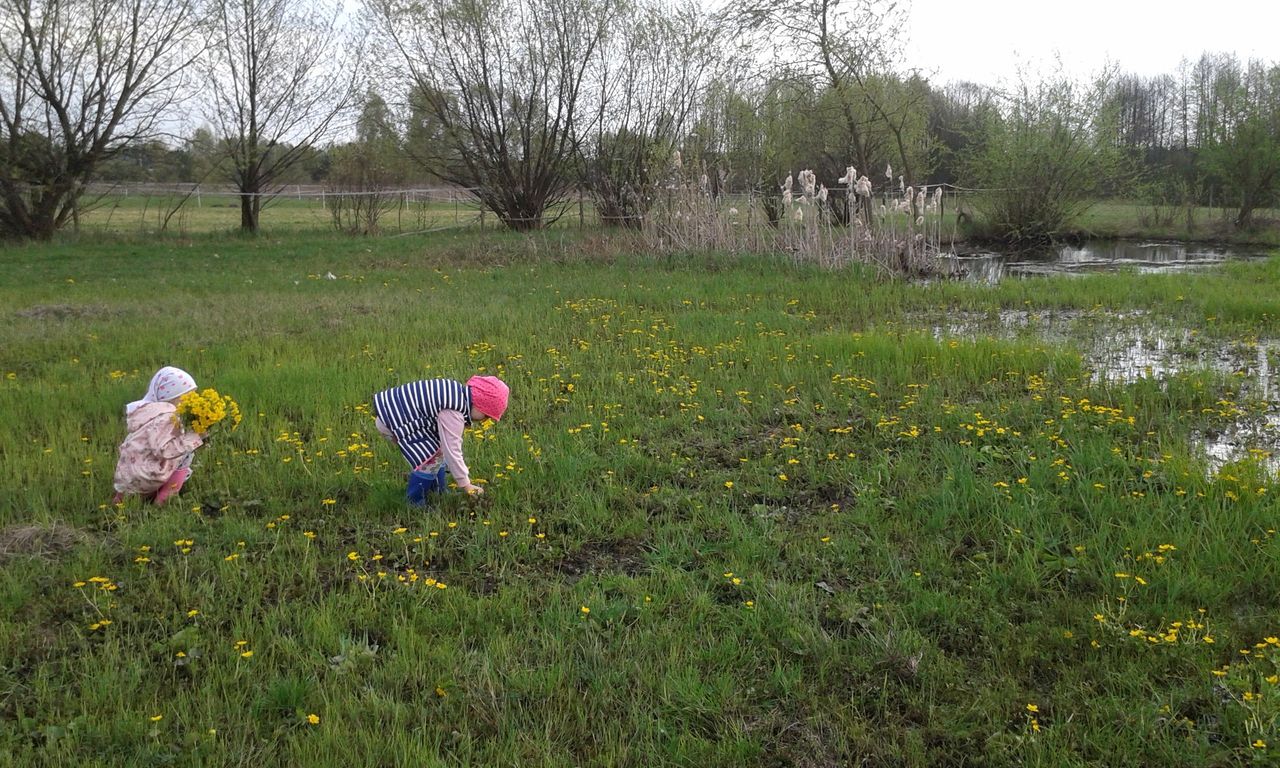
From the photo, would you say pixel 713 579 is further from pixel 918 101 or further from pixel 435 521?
pixel 918 101

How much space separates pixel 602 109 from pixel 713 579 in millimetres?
24416

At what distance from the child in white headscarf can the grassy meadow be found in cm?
12

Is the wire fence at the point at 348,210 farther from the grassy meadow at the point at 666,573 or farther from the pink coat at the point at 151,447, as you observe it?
the pink coat at the point at 151,447

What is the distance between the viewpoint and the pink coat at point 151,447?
4828mm

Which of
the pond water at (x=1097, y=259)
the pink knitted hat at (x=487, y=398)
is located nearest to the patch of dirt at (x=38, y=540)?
the pink knitted hat at (x=487, y=398)

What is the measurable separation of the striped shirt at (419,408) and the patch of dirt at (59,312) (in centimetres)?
833

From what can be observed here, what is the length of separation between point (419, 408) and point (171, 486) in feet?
5.02

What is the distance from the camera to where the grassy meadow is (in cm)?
299

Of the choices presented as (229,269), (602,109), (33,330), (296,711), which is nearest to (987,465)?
(296,711)

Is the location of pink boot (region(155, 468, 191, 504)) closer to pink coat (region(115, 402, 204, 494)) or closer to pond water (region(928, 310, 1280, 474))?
pink coat (region(115, 402, 204, 494))

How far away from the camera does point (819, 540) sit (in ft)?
14.4

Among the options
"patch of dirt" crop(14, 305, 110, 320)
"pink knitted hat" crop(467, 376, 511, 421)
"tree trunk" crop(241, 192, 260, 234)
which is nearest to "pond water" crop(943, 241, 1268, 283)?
"pink knitted hat" crop(467, 376, 511, 421)

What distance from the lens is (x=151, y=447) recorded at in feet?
15.9

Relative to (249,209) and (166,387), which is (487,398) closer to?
(166,387)
